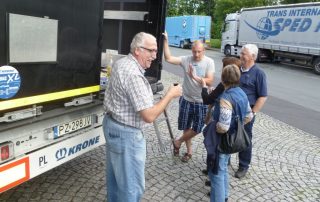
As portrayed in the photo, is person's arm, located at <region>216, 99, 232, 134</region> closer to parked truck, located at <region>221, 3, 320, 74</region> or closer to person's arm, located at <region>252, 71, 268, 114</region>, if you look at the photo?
person's arm, located at <region>252, 71, 268, 114</region>

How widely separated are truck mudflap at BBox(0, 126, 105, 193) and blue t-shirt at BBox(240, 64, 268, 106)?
1866 mm

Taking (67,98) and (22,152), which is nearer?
(22,152)

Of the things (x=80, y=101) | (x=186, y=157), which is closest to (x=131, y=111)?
(x=80, y=101)

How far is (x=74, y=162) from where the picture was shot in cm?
462

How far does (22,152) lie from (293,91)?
11.1 metres

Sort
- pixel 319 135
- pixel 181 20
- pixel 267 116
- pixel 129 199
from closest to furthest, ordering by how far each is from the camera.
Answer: pixel 129 199
pixel 319 135
pixel 267 116
pixel 181 20

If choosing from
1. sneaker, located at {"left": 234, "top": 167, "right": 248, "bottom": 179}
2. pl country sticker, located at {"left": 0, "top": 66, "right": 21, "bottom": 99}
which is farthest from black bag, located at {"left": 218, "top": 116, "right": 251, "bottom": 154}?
pl country sticker, located at {"left": 0, "top": 66, "right": 21, "bottom": 99}

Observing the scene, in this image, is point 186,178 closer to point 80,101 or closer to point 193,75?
point 193,75

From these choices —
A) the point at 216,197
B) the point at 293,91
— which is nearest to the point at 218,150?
the point at 216,197

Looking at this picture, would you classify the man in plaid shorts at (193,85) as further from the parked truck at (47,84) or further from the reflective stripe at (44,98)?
the reflective stripe at (44,98)

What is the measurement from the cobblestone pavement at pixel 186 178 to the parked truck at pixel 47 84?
2.43ft

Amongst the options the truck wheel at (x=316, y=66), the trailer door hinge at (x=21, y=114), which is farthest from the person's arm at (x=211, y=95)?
the truck wheel at (x=316, y=66)

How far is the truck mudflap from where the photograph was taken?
2.61 m

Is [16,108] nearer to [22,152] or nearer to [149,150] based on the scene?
[22,152]
